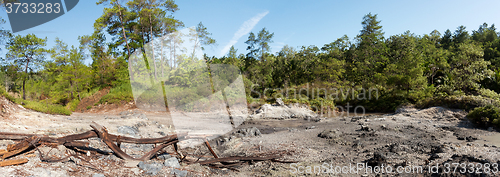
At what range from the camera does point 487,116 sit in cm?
1068

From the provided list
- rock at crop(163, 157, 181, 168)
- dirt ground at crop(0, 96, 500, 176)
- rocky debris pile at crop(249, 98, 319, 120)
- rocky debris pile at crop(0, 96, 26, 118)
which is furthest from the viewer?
rocky debris pile at crop(249, 98, 319, 120)

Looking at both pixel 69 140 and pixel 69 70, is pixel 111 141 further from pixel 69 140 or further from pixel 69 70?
pixel 69 70

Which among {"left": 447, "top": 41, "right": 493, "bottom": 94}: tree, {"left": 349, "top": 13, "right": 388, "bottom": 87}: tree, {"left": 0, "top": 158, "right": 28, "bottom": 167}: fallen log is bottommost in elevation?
{"left": 0, "top": 158, "right": 28, "bottom": 167}: fallen log

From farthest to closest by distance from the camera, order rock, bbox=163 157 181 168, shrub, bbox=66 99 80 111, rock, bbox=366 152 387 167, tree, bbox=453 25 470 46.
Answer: tree, bbox=453 25 470 46, shrub, bbox=66 99 80 111, rock, bbox=366 152 387 167, rock, bbox=163 157 181 168

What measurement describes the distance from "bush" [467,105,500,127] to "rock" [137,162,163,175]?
1348 cm

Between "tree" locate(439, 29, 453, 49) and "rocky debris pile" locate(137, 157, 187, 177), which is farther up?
"tree" locate(439, 29, 453, 49)

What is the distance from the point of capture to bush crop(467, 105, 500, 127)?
1008 centimetres

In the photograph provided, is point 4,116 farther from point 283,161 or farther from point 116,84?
point 116,84

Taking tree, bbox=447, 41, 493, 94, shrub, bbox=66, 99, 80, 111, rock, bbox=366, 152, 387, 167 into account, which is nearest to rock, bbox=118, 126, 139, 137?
rock, bbox=366, 152, 387, 167

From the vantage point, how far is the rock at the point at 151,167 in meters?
4.18

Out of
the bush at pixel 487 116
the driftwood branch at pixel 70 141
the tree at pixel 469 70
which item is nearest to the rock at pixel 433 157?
the driftwood branch at pixel 70 141

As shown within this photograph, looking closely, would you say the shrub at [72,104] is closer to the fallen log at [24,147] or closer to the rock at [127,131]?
the rock at [127,131]

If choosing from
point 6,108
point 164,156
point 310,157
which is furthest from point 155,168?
point 6,108

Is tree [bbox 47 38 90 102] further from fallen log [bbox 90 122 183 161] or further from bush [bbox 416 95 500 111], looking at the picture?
bush [bbox 416 95 500 111]
